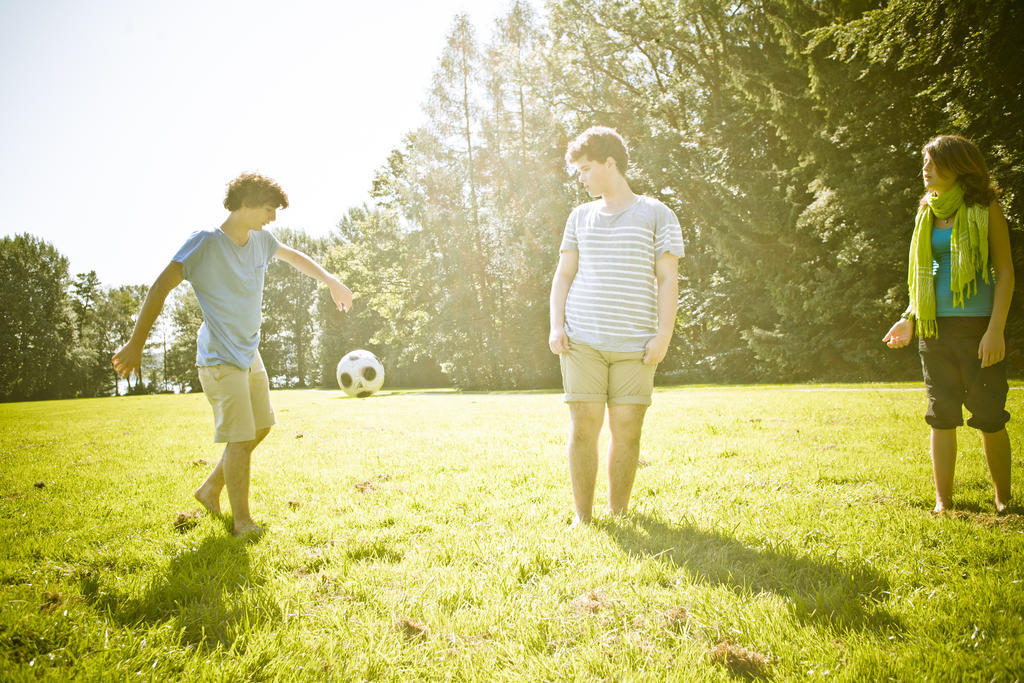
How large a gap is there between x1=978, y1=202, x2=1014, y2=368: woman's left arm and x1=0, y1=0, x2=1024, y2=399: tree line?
33.1ft

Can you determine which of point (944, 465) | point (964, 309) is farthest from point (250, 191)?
point (944, 465)

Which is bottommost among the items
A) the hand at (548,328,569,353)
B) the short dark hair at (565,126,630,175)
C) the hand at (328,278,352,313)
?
the hand at (548,328,569,353)

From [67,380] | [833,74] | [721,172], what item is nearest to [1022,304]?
[833,74]

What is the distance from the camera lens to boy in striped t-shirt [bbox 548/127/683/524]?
3.25 m

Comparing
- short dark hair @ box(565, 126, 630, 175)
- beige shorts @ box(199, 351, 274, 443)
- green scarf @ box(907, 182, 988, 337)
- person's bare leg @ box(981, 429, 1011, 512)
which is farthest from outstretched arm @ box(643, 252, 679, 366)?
beige shorts @ box(199, 351, 274, 443)

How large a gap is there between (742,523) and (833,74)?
16397 millimetres

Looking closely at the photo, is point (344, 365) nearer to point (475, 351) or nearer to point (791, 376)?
point (475, 351)

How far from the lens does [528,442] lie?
21.5ft

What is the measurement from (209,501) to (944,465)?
16.3 ft

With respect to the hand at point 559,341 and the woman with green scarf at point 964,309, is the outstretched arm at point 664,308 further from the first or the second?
the woman with green scarf at point 964,309

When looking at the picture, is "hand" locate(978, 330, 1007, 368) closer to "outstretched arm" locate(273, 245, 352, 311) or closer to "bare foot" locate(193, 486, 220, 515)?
"outstretched arm" locate(273, 245, 352, 311)

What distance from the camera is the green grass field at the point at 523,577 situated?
187 centimetres

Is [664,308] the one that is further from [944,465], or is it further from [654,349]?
[944,465]

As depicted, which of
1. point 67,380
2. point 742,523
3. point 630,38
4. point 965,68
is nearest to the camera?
point 742,523
